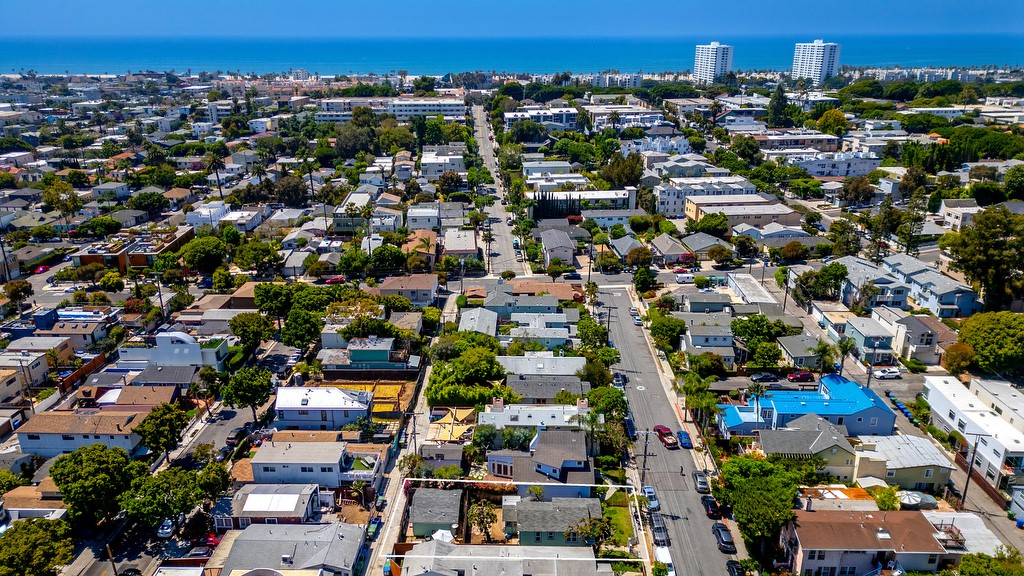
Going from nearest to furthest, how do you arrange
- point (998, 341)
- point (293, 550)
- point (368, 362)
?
1. point (293, 550)
2. point (998, 341)
3. point (368, 362)

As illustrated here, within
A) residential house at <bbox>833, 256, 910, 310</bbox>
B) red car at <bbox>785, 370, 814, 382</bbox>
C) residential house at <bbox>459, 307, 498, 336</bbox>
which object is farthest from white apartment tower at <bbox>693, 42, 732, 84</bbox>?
red car at <bbox>785, 370, 814, 382</bbox>

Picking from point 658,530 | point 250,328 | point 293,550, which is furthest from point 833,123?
point 293,550

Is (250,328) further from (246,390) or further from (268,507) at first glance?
(268,507)

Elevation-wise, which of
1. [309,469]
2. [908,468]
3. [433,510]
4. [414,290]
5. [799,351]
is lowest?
[433,510]

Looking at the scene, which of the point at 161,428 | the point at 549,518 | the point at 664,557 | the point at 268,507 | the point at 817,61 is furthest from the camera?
the point at 817,61

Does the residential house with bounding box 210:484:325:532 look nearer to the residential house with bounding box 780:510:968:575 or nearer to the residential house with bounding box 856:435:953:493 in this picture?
the residential house with bounding box 780:510:968:575

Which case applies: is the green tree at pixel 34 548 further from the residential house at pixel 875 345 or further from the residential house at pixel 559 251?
the residential house at pixel 875 345

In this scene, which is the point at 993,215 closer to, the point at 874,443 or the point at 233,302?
the point at 874,443

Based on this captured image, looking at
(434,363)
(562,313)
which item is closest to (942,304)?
(562,313)
